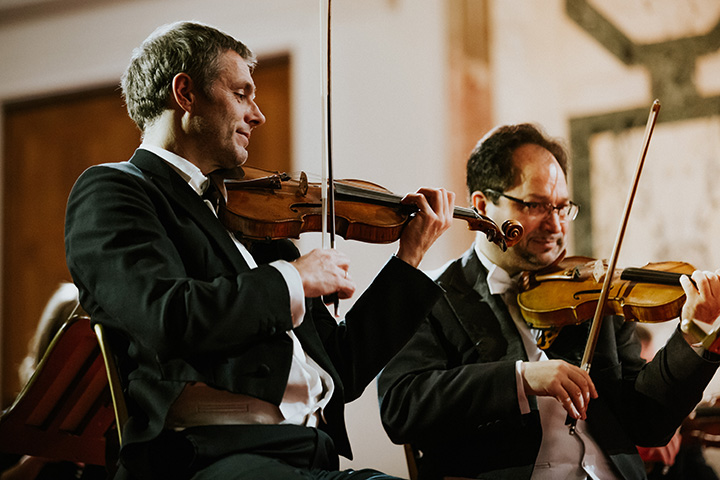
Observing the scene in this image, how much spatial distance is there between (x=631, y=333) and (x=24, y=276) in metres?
3.10

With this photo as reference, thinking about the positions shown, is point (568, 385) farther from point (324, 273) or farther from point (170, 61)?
point (170, 61)

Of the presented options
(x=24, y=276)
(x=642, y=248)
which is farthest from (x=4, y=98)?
(x=642, y=248)

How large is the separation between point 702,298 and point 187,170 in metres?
1.02

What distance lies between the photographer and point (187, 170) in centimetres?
144

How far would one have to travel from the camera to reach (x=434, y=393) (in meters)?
1.67

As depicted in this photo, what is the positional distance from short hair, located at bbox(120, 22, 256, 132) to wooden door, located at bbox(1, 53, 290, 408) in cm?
251

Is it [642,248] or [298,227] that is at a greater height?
[298,227]

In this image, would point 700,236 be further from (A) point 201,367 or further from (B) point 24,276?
(B) point 24,276

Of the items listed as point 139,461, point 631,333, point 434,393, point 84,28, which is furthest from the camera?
point 84,28

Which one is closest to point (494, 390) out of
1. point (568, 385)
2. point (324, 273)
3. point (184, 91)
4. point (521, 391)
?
point (521, 391)

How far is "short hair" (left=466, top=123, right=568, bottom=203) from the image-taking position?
77.8 inches

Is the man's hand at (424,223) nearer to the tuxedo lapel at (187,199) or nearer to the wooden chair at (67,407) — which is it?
the tuxedo lapel at (187,199)

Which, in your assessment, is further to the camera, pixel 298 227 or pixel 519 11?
pixel 519 11

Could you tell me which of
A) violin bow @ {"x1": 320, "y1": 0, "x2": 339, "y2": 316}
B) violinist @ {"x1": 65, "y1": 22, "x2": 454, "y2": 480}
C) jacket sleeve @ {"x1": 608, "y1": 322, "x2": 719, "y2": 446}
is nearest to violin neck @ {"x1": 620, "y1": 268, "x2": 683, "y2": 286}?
jacket sleeve @ {"x1": 608, "y1": 322, "x2": 719, "y2": 446}
